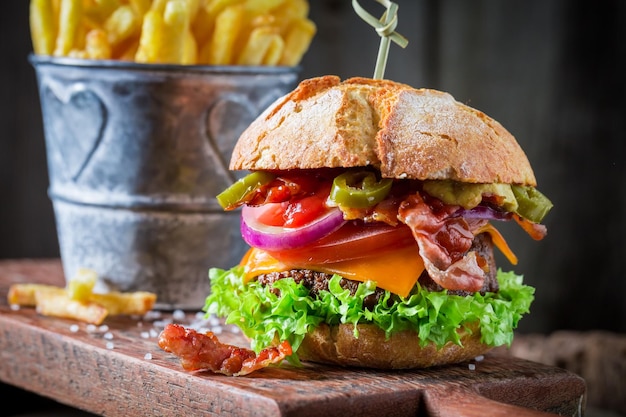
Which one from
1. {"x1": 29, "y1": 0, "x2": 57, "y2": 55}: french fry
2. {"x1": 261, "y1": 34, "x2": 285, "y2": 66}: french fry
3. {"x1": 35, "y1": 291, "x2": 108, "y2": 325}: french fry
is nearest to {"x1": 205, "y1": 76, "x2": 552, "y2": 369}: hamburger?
{"x1": 35, "y1": 291, "x2": 108, "y2": 325}: french fry

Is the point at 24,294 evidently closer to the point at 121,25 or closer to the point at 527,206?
the point at 121,25

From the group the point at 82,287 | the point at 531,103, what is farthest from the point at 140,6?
the point at 531,103

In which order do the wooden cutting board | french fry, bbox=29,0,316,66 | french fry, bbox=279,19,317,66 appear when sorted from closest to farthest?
the wooden cutting board
french fry, bbox=29,0,316,66
french fry, bbox=279,19,317,66

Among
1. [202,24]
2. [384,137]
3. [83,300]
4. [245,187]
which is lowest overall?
[83,300]

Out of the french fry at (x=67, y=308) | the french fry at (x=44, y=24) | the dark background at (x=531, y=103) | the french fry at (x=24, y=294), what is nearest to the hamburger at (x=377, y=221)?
the french fry at (x=67, y=308)

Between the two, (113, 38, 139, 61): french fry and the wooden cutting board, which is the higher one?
(113, 38, 139, 61): french fry

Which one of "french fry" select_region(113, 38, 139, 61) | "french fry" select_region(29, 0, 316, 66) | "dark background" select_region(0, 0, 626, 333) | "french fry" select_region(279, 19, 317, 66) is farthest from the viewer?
"dark background" select_region(0, 0, 626, 333)

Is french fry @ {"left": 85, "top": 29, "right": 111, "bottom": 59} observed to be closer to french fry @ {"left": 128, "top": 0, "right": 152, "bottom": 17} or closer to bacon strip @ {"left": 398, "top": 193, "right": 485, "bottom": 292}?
french fry @ {"left": 128, "top": 0, "right": 152, "bottom": 17}
